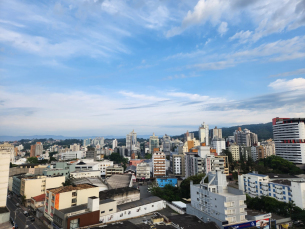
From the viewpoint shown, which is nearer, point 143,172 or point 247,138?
point 143,172

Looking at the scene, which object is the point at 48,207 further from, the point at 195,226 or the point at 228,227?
the point at 228,227

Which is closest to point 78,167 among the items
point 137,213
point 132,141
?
point 137,213

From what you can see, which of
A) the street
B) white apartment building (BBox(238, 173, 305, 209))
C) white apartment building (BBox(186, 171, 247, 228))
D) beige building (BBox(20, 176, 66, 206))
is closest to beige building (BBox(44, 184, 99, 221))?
the street

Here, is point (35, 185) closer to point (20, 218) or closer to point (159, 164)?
point (20, 218)

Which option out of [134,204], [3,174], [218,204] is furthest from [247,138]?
[3,174]

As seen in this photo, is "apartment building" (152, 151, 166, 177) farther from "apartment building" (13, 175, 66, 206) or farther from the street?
the street
